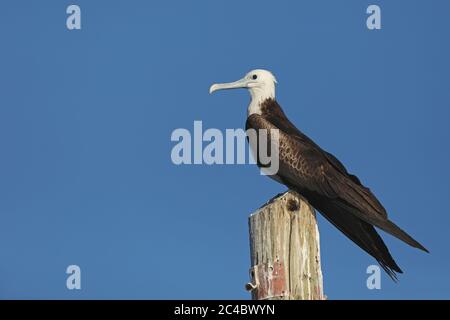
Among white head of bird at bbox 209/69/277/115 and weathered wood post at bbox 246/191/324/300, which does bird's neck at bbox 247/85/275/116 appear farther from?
weathered wood post at bbox 246/191/324/300

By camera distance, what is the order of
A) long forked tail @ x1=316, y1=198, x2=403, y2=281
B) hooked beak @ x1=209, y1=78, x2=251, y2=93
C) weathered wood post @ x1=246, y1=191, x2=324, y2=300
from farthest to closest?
hooked beak @ x1=209, y1=78, x2=251, y2=93, long forked tail @ x1=316, y1=198, x2=403, y2=281, weathered wood post @ x1=246, y1=191, x2=324, y2=300

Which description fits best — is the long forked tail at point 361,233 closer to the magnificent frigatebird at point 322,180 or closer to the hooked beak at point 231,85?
the magnificent frigatebird at point 322,180

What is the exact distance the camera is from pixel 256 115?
10.6 m

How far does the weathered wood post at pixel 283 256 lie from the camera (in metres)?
6.77

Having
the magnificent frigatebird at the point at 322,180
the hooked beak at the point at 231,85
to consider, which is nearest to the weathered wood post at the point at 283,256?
the magnificent frigatebird at the point at 322,180

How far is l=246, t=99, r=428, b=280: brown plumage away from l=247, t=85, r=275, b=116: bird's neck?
0.92ft

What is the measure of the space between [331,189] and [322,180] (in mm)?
228

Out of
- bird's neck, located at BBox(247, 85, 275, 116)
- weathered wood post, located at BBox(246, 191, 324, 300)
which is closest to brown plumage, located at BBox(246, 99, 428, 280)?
bird's neck, located at BBox(247, 85, 275, 116)

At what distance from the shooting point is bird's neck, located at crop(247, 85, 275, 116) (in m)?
11.0

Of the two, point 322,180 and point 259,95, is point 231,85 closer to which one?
point 259,95

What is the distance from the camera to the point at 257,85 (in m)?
11.1

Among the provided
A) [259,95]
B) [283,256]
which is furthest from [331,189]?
[283,256]
